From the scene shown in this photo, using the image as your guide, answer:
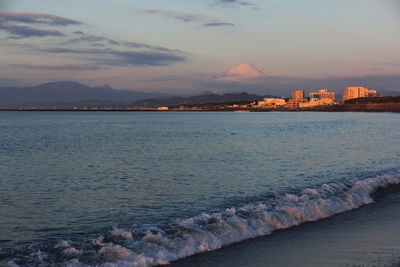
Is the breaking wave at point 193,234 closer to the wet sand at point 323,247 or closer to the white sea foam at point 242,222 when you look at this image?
the white sea foam at point 242,222

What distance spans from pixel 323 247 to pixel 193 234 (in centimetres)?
311

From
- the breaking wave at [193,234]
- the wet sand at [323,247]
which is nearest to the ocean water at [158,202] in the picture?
the breaking wave at [193,234]

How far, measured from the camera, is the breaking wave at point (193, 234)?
29.9 feet

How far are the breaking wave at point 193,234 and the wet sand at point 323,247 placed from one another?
465mm

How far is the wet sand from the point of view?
28.7ft

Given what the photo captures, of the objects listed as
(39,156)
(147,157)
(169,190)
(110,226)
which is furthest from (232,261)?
(39,156)

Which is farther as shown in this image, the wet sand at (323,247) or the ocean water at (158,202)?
the ocean water at (158,202)

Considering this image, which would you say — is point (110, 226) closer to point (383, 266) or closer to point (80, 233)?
point (80, 233)

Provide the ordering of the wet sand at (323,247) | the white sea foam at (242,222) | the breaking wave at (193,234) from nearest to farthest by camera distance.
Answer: the wet sand at (323,247) < the breaking wave at (193,234) < the white sea foam at (242,222)

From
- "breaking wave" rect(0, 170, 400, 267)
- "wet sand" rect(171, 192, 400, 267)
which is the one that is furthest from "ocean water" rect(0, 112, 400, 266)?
"wet sand" rect(171, 192, 400, 267)

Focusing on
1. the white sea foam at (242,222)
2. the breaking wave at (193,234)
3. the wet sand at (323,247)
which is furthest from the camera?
the white sea foam at (242,222)

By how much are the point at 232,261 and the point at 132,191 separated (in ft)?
30.2

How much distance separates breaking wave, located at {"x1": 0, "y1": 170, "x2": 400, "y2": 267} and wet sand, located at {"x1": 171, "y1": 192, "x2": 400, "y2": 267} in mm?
465

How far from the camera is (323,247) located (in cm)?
969
